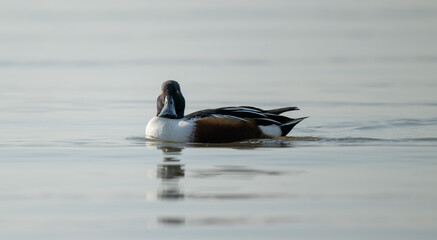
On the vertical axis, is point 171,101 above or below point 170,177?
above

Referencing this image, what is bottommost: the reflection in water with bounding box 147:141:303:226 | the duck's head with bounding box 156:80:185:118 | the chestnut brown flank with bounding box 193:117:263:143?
the reflection in water with bounding box 147:141:303:226

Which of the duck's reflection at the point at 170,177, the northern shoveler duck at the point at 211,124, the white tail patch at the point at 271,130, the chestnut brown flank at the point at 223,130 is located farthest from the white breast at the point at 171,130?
the white tail patch at the point at 271,130

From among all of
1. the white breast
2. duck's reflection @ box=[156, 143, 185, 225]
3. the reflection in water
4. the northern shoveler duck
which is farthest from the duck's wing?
the reflection in water

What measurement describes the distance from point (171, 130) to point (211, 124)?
0.46 meters

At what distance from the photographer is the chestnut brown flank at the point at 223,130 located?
11.5m

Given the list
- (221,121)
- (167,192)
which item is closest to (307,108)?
(221,121)

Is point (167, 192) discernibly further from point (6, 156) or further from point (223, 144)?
point (223, 144)

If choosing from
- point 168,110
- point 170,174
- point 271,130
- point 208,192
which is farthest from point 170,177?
point 271,130

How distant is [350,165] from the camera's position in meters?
9.16

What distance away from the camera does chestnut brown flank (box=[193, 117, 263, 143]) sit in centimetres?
1147

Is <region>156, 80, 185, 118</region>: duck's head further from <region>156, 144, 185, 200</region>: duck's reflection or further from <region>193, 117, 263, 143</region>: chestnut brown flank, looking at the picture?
<region>156, 144, 185, 200</region>: duck's reflection

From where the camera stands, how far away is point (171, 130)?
38.0ft

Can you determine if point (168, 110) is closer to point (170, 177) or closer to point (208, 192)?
point (170, 177)

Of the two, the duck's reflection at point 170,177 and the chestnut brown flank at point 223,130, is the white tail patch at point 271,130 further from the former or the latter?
the duck's reflection at point 170,177
